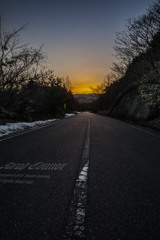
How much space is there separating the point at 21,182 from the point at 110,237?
154cm

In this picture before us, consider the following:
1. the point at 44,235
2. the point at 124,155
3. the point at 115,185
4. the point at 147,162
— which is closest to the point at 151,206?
the point at 115,185

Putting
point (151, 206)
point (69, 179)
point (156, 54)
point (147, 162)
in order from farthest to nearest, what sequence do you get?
1. point (156, 54)
2. point (147, 162)
3. point (69, 179)
4. point (151, 206)

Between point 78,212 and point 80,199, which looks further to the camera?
point 80,199

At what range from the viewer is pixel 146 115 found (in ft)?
45.0

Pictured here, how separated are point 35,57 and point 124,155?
10253mm

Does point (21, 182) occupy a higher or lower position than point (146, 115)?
lower

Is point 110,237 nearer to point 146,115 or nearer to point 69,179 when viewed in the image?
point 69,179

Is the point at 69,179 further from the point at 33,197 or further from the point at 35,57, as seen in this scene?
the point at 35,57

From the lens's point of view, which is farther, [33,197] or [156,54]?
[156,54]

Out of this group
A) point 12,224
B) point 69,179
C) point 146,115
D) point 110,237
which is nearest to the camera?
point 110,237

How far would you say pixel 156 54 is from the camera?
1054 cm

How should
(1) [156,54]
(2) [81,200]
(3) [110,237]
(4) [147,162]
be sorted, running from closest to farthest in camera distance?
(3) [110,237] < (2) [81,200] < (4) [147,162] < (1) [156,54]

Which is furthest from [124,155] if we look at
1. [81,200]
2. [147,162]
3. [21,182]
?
[21,182]

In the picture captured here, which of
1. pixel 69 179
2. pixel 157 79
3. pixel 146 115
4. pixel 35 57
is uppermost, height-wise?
pixel 35 57
